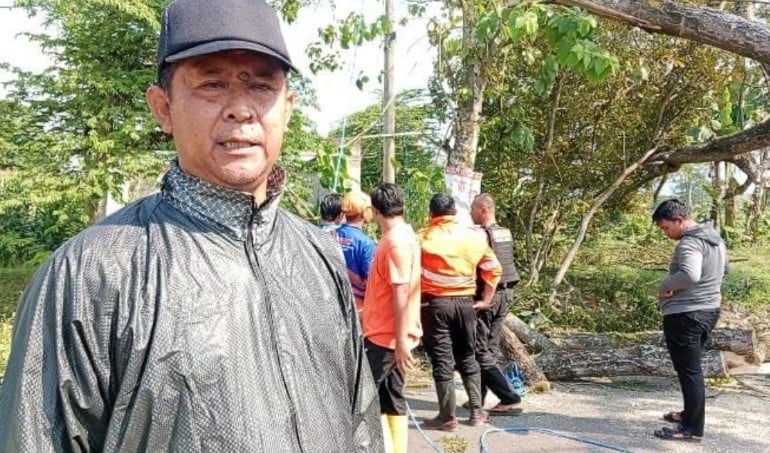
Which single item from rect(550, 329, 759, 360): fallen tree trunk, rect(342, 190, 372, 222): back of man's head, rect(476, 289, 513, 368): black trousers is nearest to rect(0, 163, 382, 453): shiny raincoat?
rect(342, 190, 372, 222): back of man's head

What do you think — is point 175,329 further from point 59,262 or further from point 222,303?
point 59,262

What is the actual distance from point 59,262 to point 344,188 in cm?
701

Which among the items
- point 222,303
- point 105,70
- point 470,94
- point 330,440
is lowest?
point 330,440

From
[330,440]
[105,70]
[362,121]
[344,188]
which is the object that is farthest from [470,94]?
[362,121]

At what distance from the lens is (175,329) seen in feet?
Answer: 4.25

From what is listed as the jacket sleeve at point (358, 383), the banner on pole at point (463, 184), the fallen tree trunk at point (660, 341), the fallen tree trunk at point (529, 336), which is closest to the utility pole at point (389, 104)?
the banner on pole at point (463, 184)

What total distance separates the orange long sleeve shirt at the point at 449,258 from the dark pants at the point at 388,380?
3.45 feet

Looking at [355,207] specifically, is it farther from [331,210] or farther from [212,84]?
[212,84]

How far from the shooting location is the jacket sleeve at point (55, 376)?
46.6 inches

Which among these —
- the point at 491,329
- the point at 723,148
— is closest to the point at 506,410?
the point at 491,329

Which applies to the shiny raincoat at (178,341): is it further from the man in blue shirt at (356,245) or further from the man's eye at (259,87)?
the man in blue shirt at (356,245)

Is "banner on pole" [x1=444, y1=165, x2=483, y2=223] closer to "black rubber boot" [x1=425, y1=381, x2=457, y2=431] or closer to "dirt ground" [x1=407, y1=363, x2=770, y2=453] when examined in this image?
"dirt ground" [x1=407, y1=363, x2=770, y2=453]

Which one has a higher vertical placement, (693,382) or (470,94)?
(470,94)

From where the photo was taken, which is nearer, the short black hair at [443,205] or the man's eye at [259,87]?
the man's eye at [259,87]
